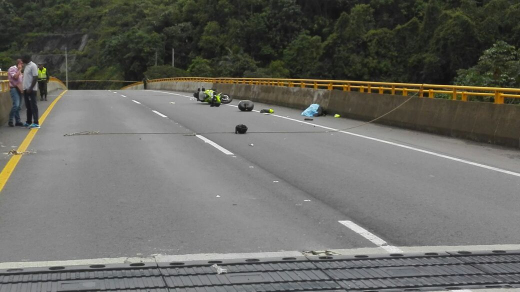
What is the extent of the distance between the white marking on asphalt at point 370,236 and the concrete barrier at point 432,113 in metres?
8.76

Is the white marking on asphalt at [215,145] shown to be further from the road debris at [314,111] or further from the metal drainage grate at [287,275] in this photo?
the road debris at [314,111]

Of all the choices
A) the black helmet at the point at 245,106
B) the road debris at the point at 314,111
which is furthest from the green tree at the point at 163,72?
the road debris at the point at 314,111

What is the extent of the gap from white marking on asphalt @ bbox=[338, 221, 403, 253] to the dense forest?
26139 millimetres

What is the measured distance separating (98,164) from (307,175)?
3681 millimetres

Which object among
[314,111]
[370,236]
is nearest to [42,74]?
[314,111]

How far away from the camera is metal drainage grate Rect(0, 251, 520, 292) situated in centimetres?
542

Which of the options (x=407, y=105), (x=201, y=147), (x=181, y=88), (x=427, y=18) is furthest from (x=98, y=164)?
(x=427, y=18)

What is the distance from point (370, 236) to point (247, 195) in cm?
252

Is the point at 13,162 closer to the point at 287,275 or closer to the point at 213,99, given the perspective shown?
the point at 287,275

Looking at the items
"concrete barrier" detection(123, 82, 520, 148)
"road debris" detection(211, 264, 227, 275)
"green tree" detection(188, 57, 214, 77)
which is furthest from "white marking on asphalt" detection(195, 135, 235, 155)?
"green tree" detection(188, 57, 214, 77)

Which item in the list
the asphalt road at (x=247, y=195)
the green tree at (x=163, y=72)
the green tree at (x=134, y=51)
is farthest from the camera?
the green tree at (x=134, y=51)

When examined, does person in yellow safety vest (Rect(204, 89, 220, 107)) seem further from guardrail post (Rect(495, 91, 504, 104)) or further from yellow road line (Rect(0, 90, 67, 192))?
guardrail post (Rect(495, 91, 504, 104))

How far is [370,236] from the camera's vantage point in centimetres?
711

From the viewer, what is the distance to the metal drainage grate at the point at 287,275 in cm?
542
